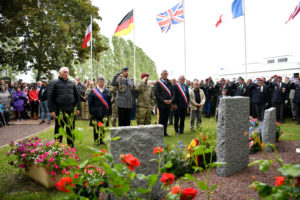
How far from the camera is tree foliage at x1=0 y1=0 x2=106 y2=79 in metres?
16.0

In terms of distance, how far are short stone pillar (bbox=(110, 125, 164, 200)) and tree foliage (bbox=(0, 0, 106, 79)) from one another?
53.2 ft

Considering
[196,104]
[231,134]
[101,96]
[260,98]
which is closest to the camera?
[231,134]

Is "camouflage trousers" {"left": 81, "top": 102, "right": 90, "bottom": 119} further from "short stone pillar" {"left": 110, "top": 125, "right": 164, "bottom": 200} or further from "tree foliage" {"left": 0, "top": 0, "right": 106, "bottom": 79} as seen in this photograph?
"short stone pillar" {"left": 110, "top": 125, "right": 164, "bottom": 200}


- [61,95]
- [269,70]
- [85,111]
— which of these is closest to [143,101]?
[61,95]

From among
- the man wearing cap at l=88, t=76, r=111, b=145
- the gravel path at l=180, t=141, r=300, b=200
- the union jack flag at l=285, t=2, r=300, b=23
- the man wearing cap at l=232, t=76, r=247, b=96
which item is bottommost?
the gravel path at l=180, t=141, r=300, b=200

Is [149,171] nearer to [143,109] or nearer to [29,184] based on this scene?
[29,184]

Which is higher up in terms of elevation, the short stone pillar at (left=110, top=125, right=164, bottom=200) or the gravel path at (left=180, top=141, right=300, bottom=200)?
the short stone pillar at (left=110, top=125, right=164, bottom=200)

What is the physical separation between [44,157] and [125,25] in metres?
10.9

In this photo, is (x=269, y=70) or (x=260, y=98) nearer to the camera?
(x=260, y=98)

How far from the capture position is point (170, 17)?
1243cm

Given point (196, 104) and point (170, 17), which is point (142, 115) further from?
point (170, 17)

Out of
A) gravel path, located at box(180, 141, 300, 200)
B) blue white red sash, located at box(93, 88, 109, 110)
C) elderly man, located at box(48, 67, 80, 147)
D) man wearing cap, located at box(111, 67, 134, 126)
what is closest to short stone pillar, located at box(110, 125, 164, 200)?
gravel path, located at box(180, 141, 300, 200)

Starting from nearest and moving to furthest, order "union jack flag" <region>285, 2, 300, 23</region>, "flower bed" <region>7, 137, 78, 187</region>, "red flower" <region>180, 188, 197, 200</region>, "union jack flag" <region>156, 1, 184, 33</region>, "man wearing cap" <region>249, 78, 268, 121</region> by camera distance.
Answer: "red flower" <region>180, 188, 197, 200</region> → "flower bed" <region>7, 137, 78, 187</region> → "union jack flag" <region>285, 2, 300, 23</region> → "man wearing cap" <region>249, 78, 268, 121</region> → "union jack flag" <region>156, 1, 184, 33</region>

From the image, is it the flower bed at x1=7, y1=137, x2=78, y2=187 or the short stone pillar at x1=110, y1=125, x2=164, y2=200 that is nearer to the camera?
the short stone pillar at x1=110, y1=125, x2=164, y2=200
